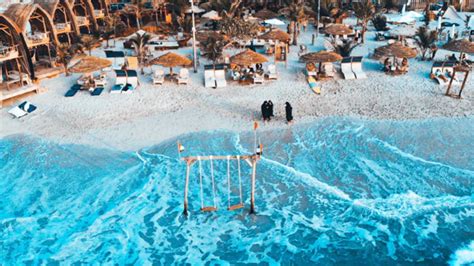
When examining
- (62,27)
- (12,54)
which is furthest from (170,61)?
(62,27)

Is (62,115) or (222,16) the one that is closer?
(62,115)

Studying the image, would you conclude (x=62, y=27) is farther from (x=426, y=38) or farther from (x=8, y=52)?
(x=426, y=38)

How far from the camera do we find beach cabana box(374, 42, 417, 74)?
72.9 ft

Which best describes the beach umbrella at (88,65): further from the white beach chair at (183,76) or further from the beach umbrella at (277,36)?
the beach umbrella at (277,36)

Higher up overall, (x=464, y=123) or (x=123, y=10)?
(x=123, y=10)

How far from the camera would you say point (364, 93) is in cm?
2089

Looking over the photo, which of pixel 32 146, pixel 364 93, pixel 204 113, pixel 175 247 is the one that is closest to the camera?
pixel 175 247

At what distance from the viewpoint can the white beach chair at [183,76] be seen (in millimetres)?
22281

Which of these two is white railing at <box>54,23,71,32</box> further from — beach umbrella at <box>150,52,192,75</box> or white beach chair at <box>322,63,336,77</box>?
white beach chair at <box>322,63,336,77</box>

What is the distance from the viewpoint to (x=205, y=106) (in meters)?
19.9

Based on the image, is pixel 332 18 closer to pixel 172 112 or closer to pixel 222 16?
pixel 222 16

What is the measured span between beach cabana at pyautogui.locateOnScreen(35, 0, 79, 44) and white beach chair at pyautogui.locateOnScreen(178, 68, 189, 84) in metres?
10.6

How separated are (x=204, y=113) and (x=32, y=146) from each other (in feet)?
23.9

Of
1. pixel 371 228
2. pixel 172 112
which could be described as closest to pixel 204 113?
pixel 172 112
